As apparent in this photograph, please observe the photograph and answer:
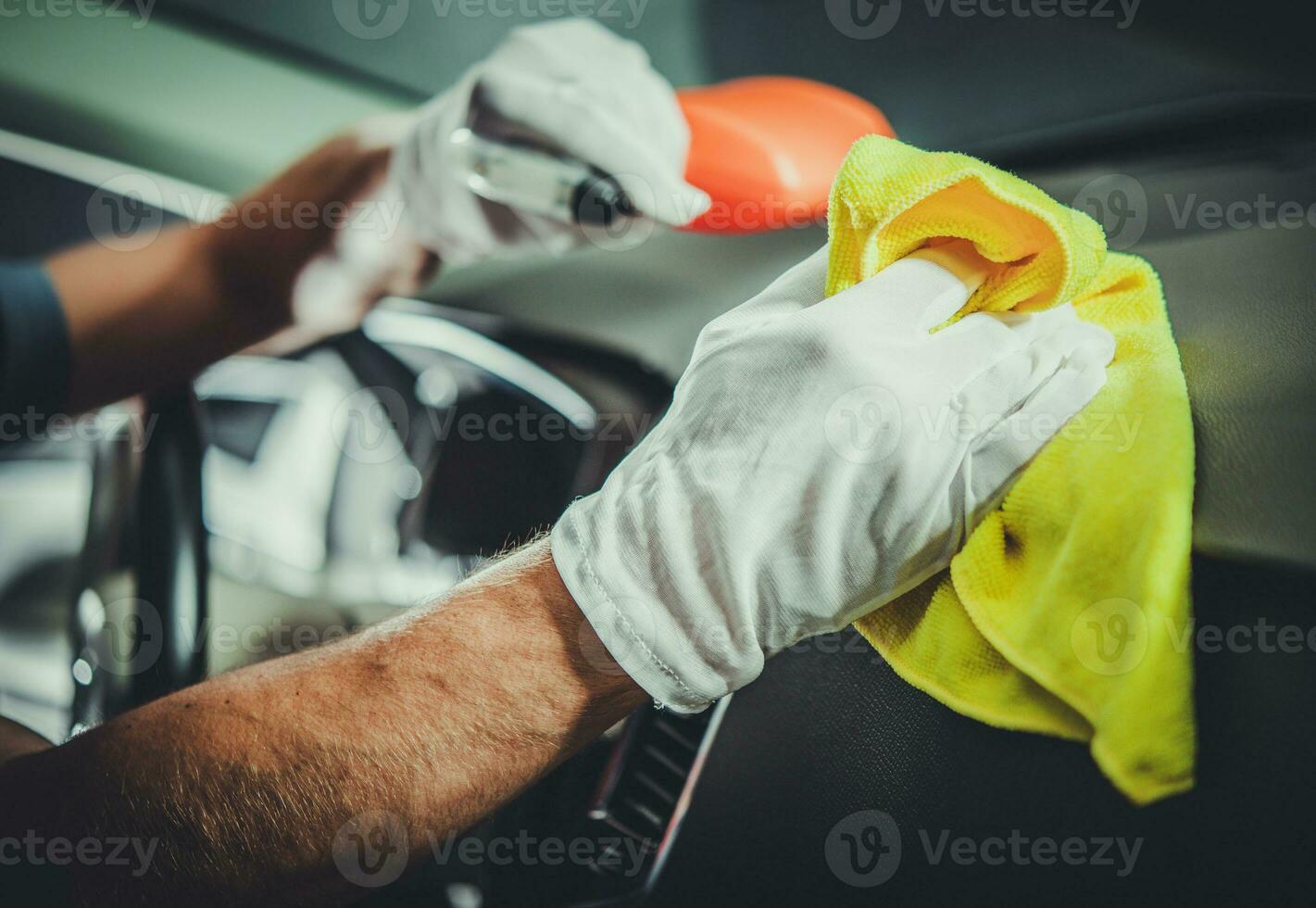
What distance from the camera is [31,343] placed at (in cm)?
87

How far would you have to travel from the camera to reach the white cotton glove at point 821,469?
1.27ft

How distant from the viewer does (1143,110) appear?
773 millimetres

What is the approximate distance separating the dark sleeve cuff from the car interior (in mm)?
72

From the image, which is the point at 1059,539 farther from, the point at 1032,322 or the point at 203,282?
the point at 203,282

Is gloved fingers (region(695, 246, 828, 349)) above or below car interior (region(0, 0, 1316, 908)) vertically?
above

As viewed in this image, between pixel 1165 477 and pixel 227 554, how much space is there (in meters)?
0.99

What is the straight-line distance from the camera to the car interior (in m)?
0.38

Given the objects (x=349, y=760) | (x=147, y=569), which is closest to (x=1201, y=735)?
(x=349, y=760)

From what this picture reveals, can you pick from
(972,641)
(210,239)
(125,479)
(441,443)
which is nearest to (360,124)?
(210,239)

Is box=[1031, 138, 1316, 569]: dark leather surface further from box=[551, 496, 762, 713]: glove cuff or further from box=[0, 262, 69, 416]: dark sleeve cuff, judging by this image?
box=[0, 262, 69, 416]: dark sleeve cuff

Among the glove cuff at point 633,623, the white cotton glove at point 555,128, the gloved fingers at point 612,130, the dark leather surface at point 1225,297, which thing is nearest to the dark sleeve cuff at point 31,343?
the white cotton glove at point 555,128

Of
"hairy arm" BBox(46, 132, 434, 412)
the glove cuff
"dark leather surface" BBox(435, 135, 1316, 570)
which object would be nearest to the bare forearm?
"hairy arm" BBox(46, 132, 434, 412)

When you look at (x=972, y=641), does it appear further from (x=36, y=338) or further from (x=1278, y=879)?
(x=36, y=338)

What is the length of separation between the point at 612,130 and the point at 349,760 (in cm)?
56
